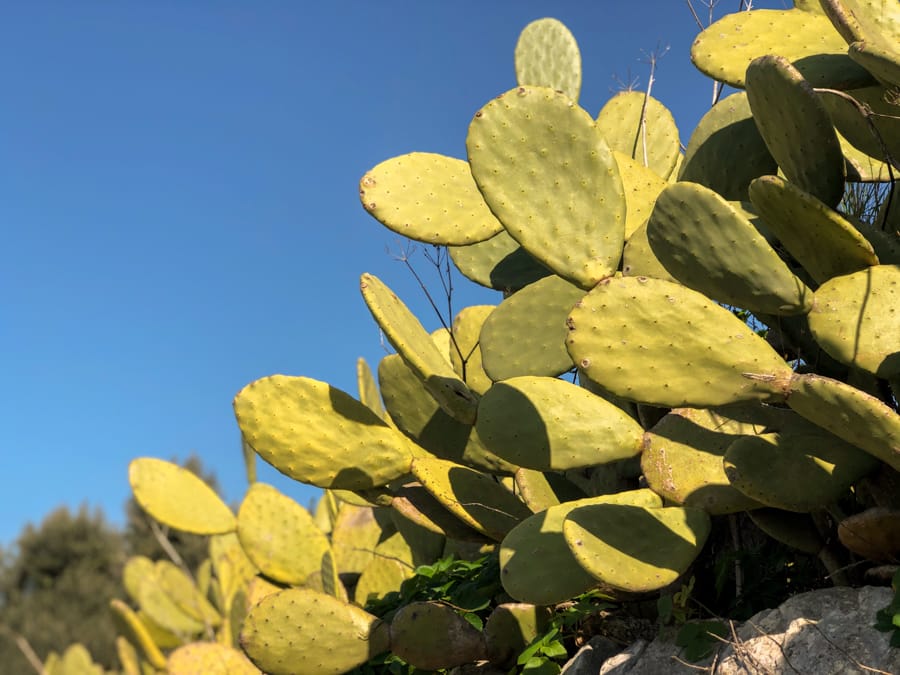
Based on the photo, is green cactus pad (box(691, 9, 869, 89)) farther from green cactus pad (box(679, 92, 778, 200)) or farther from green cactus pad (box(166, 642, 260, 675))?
green cactus pad (box(166, 642, 260, 675))

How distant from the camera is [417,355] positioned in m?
2.24

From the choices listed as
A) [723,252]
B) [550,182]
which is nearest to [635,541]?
[723,252]

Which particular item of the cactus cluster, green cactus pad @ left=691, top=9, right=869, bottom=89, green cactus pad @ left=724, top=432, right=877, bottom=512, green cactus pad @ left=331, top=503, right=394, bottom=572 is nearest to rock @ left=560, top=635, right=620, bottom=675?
the cactus cluster

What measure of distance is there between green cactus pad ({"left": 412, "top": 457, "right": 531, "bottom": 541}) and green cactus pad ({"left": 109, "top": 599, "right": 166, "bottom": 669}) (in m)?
3.38

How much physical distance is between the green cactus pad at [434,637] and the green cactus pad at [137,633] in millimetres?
3328

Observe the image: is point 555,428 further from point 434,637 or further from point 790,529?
point 434,637

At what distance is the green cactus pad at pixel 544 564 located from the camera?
192cm

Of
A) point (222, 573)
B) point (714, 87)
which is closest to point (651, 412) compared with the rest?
point (714, 87)

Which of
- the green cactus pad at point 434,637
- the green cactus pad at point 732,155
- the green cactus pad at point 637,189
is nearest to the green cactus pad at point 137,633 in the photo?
the green cactus pad at point 434,637

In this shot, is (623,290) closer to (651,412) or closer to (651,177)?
(651,412)

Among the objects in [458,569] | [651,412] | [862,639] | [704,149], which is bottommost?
[862,639]

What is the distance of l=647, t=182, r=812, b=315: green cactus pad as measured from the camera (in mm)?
1736

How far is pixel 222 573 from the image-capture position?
15.9 feet

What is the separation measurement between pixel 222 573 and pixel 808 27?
374 centimetres
